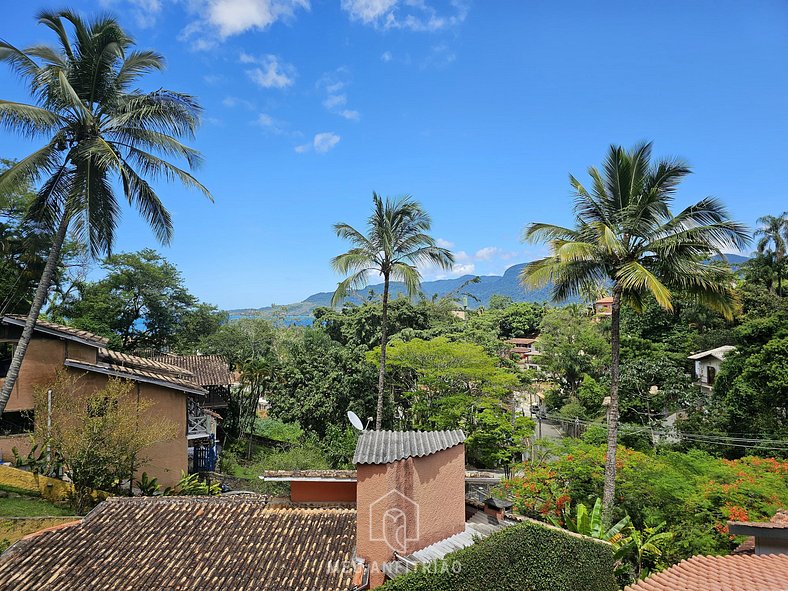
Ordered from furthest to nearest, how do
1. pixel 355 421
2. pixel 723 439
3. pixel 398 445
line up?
pixel 723 439, pixel 355 421, pixel 398 445

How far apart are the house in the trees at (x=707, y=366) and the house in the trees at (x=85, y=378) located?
29184mm

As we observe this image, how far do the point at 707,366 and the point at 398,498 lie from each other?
29214 millimetres

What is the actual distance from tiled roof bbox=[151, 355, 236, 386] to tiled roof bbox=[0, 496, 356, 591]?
1488cm

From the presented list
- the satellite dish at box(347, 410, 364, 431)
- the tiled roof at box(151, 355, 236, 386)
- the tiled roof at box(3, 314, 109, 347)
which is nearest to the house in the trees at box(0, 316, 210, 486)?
the tiled roof at box(3, 314, 109, 347)

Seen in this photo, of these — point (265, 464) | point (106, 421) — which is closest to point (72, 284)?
point (265, 464)

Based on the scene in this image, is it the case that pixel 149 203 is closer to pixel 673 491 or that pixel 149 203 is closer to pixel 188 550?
pixel 188 550

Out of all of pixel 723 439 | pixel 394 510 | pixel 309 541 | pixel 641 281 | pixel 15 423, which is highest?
pixel 641 281

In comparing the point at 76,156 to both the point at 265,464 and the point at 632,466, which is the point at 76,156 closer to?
the point at 265,464

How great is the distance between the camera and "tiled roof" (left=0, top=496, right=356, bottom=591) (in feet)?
24.3

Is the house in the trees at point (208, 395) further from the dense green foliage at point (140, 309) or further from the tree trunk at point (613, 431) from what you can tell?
the tree trunk at point (613, 431)

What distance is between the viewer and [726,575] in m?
6.10

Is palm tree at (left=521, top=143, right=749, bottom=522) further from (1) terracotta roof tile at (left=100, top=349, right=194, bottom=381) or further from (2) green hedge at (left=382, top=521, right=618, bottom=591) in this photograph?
(1) terracotta roof tile at (left=100, top=349, right=194, bottom=381)

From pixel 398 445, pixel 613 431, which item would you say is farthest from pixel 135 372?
pixel 613 431
